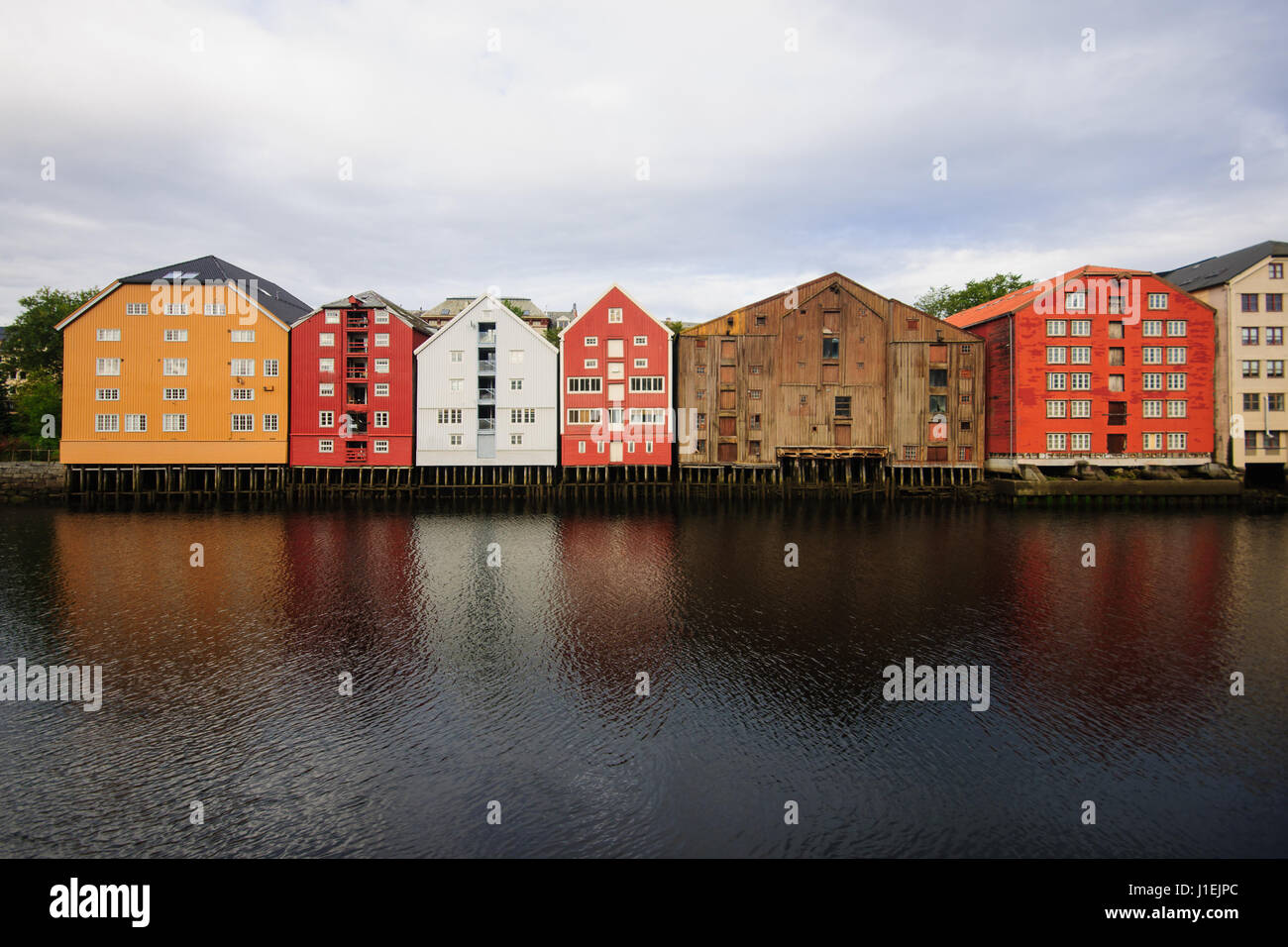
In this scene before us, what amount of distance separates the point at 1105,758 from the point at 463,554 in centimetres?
2452

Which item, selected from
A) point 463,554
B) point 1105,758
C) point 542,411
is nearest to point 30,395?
point 542,411

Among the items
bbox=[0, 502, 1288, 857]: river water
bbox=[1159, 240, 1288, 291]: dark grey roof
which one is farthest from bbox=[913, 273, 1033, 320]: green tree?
bbox=[0, 502, 1288, 857]: river water

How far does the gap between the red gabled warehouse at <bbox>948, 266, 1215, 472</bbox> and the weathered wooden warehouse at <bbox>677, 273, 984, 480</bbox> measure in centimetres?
351

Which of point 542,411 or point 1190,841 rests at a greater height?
point 542,411

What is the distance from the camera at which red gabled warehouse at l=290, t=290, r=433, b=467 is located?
53.3 meters

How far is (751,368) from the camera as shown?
5425 centimetres

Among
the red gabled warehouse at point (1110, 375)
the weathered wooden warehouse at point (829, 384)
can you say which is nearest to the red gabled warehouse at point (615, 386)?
the weathered wooden warehouse at point (829, 384)

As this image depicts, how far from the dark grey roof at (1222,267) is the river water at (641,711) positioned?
39.3 meters

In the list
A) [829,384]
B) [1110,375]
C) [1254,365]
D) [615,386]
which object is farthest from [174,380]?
[1254,365]

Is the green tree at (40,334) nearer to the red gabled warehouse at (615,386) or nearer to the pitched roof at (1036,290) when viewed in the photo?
the red gabled warehouse at (615,386)

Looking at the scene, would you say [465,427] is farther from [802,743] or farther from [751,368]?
[802,743]

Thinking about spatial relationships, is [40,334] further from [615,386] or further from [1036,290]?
[1036,290]

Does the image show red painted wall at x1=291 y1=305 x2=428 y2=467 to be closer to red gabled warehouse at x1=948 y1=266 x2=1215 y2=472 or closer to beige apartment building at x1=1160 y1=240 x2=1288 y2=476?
red gabled warehouse at x1=948 y1=266 x2=1215 y2=472
